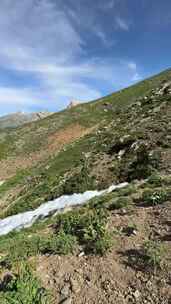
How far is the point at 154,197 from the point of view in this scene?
13.0 metres

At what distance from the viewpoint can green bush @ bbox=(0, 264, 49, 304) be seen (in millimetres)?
7605

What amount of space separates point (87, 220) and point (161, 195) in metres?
3.43

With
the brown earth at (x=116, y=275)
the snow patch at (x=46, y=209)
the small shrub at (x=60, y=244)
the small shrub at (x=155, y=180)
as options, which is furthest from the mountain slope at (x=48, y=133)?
the brown earth at (x=116, y=275)

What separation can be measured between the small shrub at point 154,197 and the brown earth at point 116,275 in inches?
53.5

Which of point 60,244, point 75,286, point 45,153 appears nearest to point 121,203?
point 60,244

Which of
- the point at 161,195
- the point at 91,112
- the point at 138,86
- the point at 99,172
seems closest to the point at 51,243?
the point at 161,195

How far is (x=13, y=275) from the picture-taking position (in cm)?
959

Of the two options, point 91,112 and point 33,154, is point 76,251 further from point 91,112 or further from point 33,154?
point 91,112

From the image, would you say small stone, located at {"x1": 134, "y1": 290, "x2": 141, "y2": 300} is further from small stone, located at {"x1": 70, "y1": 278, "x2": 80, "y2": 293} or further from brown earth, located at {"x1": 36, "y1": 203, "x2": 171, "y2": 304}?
small stone, located at {"x1": 70, "y1": 278, "x2": 80, "y2": 293}

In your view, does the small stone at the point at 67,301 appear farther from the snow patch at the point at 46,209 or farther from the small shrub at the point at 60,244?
the snow patch at the point at 46,209

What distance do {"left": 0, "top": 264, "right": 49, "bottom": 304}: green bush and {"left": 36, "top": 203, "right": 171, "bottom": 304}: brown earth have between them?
52 cm

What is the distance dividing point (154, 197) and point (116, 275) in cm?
504

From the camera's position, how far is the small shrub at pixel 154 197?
12766 millimetres

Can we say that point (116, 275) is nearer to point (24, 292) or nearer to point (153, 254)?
point (153, 254)
